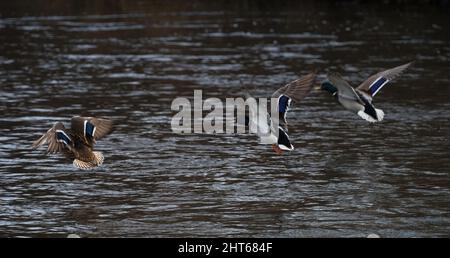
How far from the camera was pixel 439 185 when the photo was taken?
11.1 m

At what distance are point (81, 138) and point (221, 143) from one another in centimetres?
334

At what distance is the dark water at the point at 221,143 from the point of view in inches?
390

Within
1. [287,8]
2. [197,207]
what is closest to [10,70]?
[197,207]

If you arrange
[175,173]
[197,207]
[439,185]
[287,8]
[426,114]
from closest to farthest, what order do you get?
[197,207] < [439,185] < [175,173] < [426,114] < [287,8]

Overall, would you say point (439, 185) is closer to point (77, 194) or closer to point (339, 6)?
point (77, 194)

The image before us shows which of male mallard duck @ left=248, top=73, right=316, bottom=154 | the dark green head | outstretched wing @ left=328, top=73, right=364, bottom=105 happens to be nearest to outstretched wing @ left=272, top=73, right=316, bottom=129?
male mallard duck @ left=248, top=73, right=316, bottom=154

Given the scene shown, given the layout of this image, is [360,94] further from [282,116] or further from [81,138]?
[81,138]

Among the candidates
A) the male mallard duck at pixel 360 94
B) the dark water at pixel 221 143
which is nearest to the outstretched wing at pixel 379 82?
the male mallard duck at pixel 360 94

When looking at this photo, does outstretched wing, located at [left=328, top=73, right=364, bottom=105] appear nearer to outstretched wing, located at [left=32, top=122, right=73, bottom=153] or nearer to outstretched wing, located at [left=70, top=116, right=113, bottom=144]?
outstretched wing, located at [left=70, top=116, right=113, bottom=144]

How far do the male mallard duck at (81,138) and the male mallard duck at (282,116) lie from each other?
5.13ft

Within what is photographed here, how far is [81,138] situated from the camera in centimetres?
1058

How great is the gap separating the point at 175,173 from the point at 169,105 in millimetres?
4753

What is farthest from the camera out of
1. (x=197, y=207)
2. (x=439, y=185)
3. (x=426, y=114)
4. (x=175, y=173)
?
(x=426, y=114)

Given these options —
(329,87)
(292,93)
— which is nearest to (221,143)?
(329,87)
